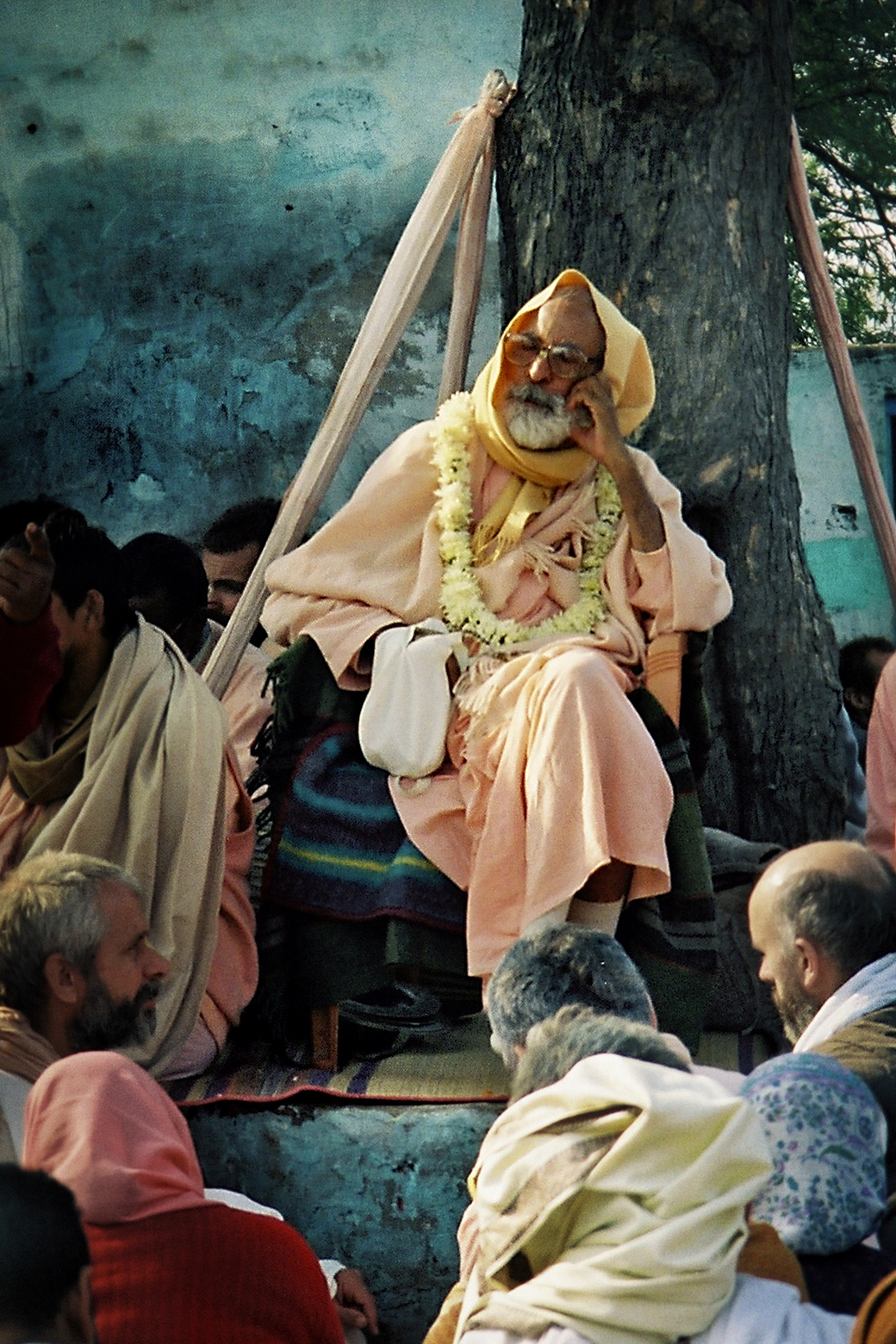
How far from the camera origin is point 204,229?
26.2 ft

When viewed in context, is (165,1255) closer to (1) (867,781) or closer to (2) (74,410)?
(1) (867,781)

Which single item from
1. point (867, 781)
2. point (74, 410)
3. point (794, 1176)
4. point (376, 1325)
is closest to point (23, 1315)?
point (794, 1176)

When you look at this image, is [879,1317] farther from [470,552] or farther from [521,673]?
[470,552]

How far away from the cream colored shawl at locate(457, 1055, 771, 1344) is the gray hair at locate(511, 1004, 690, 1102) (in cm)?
11

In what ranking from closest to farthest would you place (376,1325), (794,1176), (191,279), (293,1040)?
(794,1176) < (376,1325) < (293,1040) < (191,279)

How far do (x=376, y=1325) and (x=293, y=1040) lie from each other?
1.04m

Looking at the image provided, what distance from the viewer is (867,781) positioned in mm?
5551

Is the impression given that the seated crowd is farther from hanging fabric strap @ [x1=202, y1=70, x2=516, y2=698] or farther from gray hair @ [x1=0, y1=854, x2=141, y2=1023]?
hanging fabric strap @ [x1=202, y1=70, x2=516, y2=698]

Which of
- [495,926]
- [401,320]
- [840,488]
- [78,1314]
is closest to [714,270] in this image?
[401,320]

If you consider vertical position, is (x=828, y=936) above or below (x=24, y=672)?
below

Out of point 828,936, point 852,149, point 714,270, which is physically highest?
point 852,149

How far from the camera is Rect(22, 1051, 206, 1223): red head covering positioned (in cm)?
287

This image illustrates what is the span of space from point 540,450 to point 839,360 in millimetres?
1560

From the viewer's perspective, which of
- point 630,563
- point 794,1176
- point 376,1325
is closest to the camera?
point 794,1176
